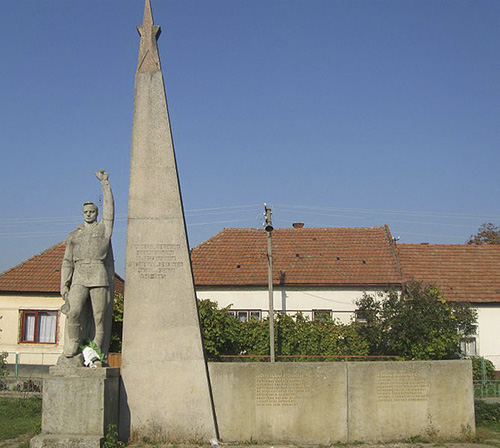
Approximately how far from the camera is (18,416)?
1280 cm

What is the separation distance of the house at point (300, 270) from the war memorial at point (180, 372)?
15.5 metres

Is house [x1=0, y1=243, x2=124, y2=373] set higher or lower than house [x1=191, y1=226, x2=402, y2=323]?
lower

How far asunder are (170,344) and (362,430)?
138 inches

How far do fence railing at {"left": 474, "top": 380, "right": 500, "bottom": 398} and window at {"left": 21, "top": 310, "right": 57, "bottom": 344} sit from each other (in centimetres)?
1771

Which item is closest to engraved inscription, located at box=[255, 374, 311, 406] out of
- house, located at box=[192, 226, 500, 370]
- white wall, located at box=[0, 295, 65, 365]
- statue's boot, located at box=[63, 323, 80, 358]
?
statue's boot, located at box=[63, 323, 80, 358]

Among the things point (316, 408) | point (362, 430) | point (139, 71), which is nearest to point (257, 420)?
point (316, 408)

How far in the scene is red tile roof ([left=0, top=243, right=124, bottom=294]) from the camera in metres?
26.6

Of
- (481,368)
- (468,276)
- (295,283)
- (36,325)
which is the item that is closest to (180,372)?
(481,368)

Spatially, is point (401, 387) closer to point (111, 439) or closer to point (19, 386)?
point (111, 439)

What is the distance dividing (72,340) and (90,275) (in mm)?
1025

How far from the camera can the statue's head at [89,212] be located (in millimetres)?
9523

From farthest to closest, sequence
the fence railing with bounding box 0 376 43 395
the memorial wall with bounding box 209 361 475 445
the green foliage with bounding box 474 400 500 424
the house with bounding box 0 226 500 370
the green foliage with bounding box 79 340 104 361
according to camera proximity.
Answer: the house with bounding box 0 226 500 370 < the fence railing with bounding box 0 376 43 395 < the green foliage with bounding box 474 400 500 424 < the memorial wall with bounding box 209 361 475 445 < the green foliage with bounding box 79 340 104 361

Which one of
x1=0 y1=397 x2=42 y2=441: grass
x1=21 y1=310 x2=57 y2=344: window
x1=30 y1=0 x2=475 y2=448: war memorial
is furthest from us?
x1=21 y1=310 x2=57 y2=344: window

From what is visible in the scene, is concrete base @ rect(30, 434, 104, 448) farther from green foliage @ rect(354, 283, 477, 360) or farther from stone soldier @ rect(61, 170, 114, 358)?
green foliage @ rect(354, 283, 477, 360)
